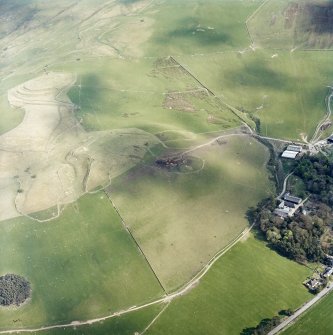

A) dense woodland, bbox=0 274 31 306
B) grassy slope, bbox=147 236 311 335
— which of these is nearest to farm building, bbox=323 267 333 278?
grassy slope, bbox=147 236 311 335

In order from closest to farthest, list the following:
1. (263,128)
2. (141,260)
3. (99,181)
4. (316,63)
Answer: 1. (141,260)
2. (99,181)
3. (263,128)
4. (316,63)

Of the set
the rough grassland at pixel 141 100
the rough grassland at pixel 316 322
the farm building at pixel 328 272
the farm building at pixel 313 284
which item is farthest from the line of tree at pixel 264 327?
the rough grassland at pixel 141 100

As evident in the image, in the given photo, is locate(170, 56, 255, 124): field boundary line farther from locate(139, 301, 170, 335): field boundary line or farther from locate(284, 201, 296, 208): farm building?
locate(139, 301, 170, 335): field boundary line

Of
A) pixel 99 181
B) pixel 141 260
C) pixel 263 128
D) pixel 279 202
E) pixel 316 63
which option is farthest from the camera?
pixel 316 63

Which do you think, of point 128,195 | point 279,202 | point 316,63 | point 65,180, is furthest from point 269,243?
point 316,63

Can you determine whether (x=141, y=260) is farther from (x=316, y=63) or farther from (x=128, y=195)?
(x=316, y=63)

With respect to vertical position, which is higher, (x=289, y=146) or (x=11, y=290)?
(x=11, y=290)

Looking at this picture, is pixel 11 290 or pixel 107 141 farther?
pixel 107 141
